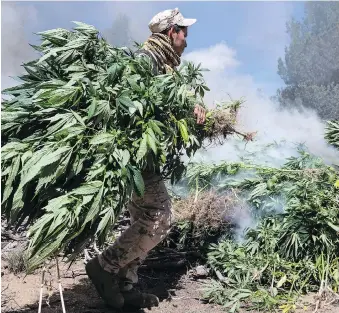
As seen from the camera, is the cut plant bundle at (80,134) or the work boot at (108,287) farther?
the work boot at (108,287)

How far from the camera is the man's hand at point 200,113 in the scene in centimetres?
297

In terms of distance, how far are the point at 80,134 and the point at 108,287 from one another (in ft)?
3.97

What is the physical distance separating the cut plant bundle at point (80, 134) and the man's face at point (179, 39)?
558 mm

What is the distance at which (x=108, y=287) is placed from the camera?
10.4 ft

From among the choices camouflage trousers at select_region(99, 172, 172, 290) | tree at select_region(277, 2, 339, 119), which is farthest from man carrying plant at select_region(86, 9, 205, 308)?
tree at select_region(277, 2, 339, 119)

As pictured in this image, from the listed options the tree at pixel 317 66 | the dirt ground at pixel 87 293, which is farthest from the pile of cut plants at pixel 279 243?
the tree at pixel 317 66

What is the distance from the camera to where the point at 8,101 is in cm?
256

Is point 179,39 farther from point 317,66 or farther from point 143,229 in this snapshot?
point 317,66

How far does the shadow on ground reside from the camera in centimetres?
324

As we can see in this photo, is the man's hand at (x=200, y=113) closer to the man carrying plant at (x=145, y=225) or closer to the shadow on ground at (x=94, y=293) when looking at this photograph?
the man carrying plant at (x=145, y=225)

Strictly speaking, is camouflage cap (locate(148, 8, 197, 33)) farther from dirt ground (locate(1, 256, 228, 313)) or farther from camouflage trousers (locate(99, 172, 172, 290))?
dirt ground (locate(1, 256, 228, 313))

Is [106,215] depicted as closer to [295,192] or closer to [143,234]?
[143,234]

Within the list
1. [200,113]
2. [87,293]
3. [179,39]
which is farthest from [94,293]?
[179,39]

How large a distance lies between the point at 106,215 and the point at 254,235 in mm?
1794
